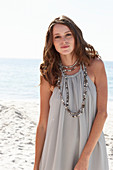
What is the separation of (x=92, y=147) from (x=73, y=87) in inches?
18.2

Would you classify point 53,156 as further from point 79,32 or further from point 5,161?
point 5,161

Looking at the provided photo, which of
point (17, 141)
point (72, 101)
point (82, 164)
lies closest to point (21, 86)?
point (17, 141)

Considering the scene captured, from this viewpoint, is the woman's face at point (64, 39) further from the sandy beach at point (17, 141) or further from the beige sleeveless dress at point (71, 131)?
the sandy beach at point (17, 141)

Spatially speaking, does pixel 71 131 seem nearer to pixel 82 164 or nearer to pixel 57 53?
pixel 82 164

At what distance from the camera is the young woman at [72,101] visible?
2.03m

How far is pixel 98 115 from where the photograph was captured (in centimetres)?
203

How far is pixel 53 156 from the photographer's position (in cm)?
215

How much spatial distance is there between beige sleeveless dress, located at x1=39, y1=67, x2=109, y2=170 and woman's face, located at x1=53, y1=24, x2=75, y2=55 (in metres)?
0.20

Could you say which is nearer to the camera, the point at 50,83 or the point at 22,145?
the point at 50,83

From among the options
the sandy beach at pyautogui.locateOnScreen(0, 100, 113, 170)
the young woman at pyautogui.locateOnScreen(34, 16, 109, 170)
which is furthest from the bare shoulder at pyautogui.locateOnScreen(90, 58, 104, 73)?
the sandy beach at pyautogui.locateOnScreen(0, 100, 113, 170)

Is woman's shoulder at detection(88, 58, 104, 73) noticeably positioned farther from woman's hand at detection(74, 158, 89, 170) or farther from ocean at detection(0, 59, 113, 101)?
woman's hand at detection(74, 158, 89, 170)

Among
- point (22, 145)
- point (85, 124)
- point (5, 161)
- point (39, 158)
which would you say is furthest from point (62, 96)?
point (22, 145)

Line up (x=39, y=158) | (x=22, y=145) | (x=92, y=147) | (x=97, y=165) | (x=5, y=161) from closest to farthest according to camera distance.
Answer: (x=92, y=147)
(x=97, y=165)
(x=39, y=158)
(x=5, y=161)
(x=22, y=145)

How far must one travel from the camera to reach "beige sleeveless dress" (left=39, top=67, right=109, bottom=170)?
6.69 ft
